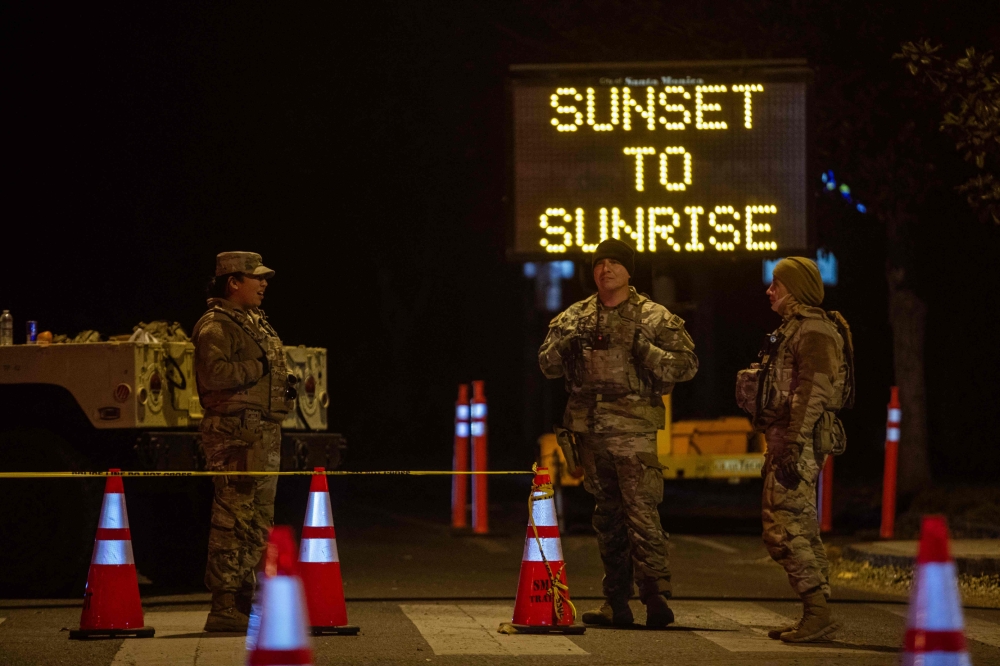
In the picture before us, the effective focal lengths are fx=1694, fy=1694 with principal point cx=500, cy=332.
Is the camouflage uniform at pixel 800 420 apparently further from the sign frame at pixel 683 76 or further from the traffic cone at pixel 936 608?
the sign frame at pixel 683 76

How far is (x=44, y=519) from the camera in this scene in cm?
1023

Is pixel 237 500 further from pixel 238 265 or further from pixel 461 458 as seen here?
pixel 461 458

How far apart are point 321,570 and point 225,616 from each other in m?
0.54

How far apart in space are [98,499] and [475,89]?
11.5 m

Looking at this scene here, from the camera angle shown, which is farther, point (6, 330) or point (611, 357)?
point (6, 330)

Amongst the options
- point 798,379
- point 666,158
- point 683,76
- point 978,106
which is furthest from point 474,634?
point 683,76

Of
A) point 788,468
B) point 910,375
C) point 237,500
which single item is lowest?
point 237,500

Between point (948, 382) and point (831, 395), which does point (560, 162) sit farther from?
point (948, 382)

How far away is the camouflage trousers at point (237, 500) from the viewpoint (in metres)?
8.38

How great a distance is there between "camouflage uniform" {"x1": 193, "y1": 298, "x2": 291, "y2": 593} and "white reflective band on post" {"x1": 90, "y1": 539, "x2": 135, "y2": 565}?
0.41 meters

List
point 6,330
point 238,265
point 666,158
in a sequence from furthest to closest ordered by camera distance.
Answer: point 666,158 → point 6,330 → point 238,265

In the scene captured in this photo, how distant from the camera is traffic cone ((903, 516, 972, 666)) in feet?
14.4

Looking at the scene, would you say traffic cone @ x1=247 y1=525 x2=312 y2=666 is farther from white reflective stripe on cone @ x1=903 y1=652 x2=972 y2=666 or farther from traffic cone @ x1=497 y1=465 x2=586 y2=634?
traffic cone @ x1=497 y1=465 x2=586 y2=634

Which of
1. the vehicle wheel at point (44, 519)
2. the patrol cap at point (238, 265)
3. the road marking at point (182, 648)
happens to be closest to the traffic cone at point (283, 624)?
the road marking at point (182, 648)
